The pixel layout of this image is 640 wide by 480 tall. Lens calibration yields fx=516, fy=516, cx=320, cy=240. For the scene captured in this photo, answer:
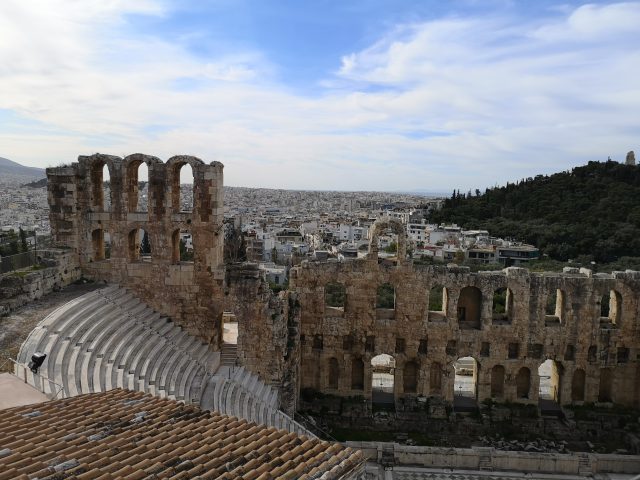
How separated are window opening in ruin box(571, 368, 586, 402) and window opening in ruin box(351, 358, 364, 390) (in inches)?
348

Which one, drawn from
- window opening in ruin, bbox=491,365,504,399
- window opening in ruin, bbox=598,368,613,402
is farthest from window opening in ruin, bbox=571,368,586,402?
window opening in ruin, bbox=491,365,504,399

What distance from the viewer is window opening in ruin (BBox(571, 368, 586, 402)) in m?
21.8

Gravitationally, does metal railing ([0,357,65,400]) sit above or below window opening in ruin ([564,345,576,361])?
above

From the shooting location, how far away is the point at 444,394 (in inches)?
834

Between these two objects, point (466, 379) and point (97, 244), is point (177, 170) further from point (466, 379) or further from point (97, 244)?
point (466, 379)

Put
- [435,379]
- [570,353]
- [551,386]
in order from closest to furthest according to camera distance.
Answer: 1. [570,353]
2. [435,379]
3. [551,386]

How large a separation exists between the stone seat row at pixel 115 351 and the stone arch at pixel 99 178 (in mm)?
3324

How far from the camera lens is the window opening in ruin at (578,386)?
21.8 metres

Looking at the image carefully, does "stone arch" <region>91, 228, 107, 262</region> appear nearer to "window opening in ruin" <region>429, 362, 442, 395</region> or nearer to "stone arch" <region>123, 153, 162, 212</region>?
"stone arch" <region>123, 153, 162, 212</region>

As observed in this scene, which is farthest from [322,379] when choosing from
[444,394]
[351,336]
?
[444,394]

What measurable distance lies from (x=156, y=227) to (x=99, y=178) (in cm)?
323

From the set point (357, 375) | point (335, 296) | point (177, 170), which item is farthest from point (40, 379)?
point (335, 296)

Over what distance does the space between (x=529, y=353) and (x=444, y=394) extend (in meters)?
3.87

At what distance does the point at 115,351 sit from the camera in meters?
15.2
